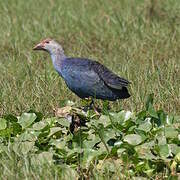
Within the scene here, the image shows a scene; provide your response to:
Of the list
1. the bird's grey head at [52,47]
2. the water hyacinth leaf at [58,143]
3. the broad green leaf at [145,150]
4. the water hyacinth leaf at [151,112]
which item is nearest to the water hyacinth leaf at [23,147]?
the water hyacinth leaf at [58,143]

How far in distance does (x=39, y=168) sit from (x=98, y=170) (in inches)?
16.6

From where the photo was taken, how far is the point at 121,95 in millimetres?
6148

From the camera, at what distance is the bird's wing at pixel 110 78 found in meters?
6.09

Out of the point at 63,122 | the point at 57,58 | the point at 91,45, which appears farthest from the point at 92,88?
the point at 91,45

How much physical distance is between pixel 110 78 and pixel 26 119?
1104mm

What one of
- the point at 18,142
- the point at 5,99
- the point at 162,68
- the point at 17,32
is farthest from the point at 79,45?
the point at 18,142

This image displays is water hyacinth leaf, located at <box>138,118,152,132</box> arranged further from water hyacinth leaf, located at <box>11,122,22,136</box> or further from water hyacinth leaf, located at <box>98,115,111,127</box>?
water hyacinth leaf, located at <box>11,122,22,136</box>

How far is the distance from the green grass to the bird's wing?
1.06 feet

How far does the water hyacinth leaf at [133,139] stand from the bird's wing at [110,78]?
3.94 ft

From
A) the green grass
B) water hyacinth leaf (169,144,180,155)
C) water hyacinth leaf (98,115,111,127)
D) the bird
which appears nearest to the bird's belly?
the bird

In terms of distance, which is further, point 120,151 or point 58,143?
point 58,143

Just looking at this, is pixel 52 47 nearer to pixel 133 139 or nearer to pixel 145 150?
pixel 133 139

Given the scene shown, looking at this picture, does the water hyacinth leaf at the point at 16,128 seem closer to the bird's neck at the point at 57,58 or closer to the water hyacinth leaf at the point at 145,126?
the water hyacinth leaf at the point at 145,126

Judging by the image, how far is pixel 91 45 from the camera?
909cm
